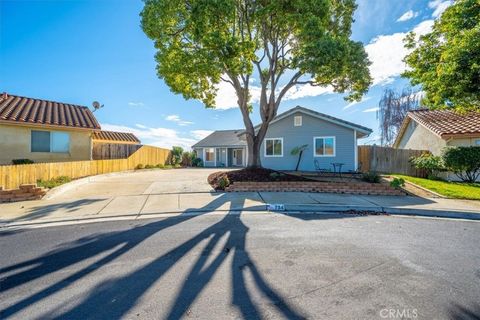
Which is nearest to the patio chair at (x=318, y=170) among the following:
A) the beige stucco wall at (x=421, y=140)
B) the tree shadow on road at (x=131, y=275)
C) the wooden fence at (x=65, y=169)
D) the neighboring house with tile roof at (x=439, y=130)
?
the neighboring house with tile roof at (x=439, y=130)

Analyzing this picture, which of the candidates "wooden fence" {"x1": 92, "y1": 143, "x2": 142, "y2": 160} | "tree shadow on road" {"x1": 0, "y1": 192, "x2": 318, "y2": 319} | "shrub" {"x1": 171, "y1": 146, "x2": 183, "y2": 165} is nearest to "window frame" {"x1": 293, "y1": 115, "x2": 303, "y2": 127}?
"tree shadow on road" {"x1": 0, "y1": 192, "x2": 318, "y2": 319}

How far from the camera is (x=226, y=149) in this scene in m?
29.0

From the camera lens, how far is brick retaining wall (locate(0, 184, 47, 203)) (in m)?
7.24

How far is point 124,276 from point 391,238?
479cm

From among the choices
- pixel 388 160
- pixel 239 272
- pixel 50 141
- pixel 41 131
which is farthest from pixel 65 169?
pixel 388 160

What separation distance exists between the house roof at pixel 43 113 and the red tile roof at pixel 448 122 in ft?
72.9

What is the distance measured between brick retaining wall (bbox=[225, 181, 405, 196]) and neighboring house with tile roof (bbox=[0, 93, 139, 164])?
11443 millimetres

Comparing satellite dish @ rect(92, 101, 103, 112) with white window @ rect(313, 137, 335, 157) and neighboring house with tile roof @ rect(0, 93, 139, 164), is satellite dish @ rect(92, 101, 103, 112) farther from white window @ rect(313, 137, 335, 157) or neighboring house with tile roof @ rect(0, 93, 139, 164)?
white window @ rect(313, 137, 335, 157)

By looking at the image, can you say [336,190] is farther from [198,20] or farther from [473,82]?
[198,20]

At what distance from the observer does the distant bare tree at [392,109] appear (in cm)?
2733

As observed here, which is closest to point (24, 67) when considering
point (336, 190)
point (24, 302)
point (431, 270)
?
point (24, 302)

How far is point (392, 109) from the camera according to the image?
28.5 m

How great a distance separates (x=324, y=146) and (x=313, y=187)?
6.87 m

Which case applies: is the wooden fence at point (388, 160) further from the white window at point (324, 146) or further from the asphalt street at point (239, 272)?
the asphalt street at point (239, 272)
